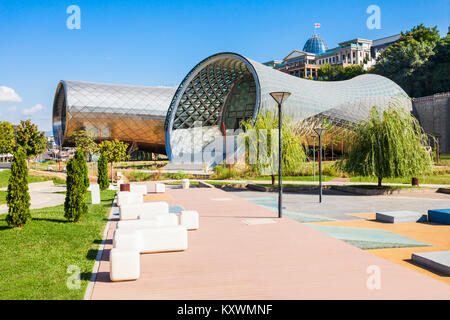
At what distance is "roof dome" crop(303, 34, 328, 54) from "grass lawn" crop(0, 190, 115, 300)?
503 ft

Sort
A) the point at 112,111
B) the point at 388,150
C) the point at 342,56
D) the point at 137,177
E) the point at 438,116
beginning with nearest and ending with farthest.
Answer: the point at 388,150
the point at 137,177
the point at 438,116
the point at 112,111
the point at 342,56

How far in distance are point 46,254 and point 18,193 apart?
3254mm

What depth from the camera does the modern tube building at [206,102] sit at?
46.0 metres

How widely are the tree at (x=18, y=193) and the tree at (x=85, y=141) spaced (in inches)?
1232

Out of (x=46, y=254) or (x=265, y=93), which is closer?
(x=46, y=254)

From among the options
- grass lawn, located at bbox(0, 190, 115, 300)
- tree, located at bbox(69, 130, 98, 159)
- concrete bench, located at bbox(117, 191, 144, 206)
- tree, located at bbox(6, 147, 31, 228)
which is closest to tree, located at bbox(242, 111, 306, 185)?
concrete bench, located at bbox(117, 191, 144, 206)

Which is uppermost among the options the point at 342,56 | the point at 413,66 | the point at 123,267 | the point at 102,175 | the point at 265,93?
the point at 342,56

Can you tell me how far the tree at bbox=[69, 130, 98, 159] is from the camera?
149 feet

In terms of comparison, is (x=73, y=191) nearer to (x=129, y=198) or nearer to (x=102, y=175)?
(x=129, y=198)

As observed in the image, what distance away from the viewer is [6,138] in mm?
47000

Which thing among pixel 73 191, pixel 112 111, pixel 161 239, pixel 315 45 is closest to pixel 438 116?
pixel 112 111
